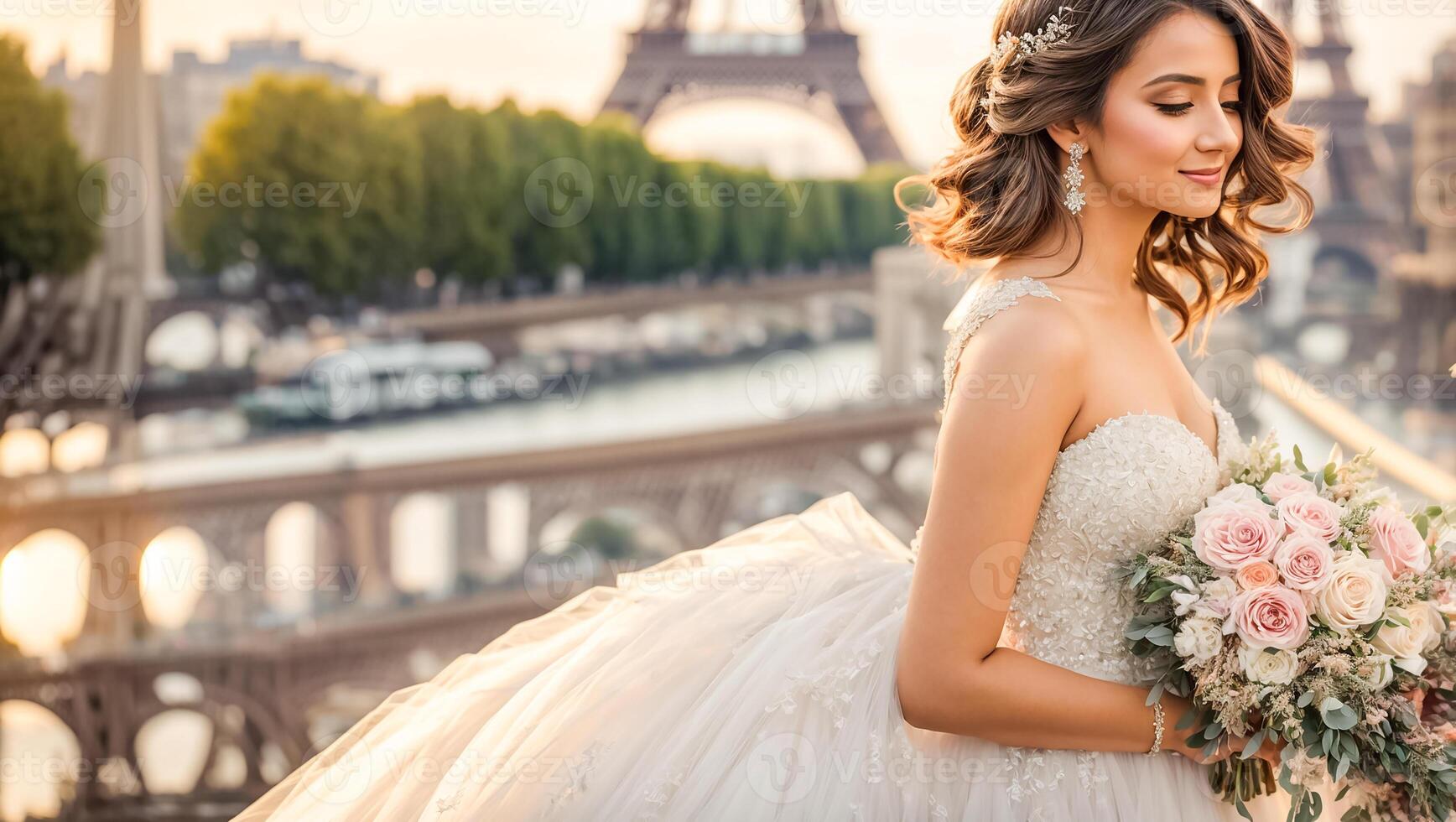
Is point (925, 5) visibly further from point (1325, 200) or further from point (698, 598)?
point (1325, 200)

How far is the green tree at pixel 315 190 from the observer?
12.0 meters

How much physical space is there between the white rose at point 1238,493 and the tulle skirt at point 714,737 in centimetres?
31

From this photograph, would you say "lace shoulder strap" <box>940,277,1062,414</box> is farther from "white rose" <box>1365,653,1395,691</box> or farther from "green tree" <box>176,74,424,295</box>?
"green tree" <box>176,74,424,295</box>

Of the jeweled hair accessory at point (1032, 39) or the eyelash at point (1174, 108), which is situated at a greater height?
the jeweled hair accessory at point (1032, 39)

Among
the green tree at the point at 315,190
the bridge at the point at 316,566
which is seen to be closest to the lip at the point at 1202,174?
the bridge at the point at 316,566

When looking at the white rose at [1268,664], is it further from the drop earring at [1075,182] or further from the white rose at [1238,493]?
the drop earring at [1075,182]

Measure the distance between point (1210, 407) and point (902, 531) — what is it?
44.3 ft

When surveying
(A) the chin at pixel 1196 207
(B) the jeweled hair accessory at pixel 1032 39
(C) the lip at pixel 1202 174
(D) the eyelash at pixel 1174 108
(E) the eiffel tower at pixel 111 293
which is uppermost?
(B) the jeweled hair accessory at pixel 1032 39

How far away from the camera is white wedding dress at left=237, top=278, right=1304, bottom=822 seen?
133 centimetres

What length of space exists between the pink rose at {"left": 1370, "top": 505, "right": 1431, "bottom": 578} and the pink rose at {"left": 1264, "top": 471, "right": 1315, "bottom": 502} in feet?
0.24

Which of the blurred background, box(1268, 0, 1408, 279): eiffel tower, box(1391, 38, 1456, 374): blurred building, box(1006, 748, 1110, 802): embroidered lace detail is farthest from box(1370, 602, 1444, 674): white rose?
box(1391, 38, 1456, 374): blurred building

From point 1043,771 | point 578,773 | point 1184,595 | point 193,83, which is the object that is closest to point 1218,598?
point 1184,595

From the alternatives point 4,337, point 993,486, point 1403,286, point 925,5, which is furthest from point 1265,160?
point 1403,286

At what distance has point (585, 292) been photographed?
1627cm
